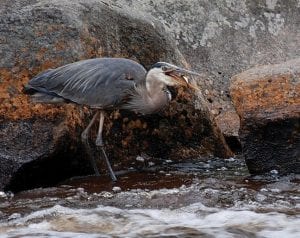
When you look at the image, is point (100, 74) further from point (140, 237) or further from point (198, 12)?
point (198, 12)

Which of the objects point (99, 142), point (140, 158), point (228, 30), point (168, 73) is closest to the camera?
point (99, 142)

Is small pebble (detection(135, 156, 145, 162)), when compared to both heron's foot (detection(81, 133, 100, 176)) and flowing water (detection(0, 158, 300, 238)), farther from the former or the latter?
heron's foot (detection(81, 133, 100, 176))

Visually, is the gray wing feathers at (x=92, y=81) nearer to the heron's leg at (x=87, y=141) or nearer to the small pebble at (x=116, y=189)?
the heron's leg at (x=87, y=141)

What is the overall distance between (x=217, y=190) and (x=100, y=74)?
1.48m

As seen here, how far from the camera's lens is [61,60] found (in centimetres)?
666

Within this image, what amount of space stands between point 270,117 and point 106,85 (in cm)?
145

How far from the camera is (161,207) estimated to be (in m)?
5.34

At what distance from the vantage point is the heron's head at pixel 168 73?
264 inches

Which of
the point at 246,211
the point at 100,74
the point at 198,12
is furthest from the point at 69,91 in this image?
the point at 198,12

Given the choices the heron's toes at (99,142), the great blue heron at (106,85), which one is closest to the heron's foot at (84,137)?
the great blue heron at (106,85)

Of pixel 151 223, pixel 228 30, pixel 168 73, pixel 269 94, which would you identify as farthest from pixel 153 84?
pixel 228 30

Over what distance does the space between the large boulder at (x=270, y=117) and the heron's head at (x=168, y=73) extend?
0.61 m

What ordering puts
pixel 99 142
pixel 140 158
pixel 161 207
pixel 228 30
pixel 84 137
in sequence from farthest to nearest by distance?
pixel 228 30 → pixel 140 158 → pixel 99 142 → pixel 84 137 → pixel 161 207

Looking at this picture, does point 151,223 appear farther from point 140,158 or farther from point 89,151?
point 140,158
